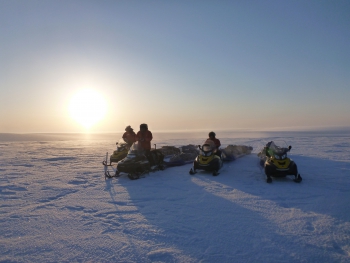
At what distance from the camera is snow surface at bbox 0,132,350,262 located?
3.38m

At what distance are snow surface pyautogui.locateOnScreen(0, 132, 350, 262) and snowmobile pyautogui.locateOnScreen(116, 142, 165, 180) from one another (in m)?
0.50

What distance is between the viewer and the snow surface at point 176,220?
3.38 metres

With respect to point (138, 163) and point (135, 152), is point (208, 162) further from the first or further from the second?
point (135, 152)

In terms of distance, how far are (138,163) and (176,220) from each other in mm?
4335

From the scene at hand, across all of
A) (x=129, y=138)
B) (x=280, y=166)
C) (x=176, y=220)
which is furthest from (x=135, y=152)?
(x=280, y=166)

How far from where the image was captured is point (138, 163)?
8602 mm

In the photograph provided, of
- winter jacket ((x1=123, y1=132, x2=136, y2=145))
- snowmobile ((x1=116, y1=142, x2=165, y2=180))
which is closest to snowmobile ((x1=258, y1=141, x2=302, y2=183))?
snowmobile ((x1=116, y1=142, x2=165, y2=180))

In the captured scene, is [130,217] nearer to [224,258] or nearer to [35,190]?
[224,258]

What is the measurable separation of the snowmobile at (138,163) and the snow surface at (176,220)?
1.63 feet

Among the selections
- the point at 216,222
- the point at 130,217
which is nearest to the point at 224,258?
the point at 216,222

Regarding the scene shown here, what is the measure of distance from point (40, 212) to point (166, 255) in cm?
331

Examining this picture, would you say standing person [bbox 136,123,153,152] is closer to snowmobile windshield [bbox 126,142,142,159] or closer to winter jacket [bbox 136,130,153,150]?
winter jacket [bbox 136,130,153,150]

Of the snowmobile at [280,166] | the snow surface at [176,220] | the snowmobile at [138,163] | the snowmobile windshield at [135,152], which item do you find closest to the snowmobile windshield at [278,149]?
the snowmobile at [280,166]

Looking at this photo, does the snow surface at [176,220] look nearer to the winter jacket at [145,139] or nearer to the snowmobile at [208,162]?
the snowmobile at [208,162]
